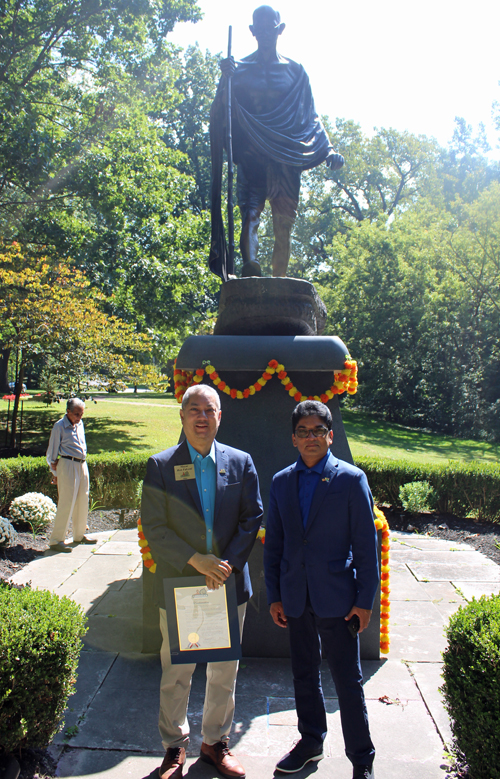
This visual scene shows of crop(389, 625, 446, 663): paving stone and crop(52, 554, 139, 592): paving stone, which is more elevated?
crop(389, 625, 446, 663): paving stone

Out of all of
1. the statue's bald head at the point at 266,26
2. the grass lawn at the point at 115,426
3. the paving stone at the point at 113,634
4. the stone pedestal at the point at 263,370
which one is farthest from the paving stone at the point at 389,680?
the grass lawn at the point at 115,426

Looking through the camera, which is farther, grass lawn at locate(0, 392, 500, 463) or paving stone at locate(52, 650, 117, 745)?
grass lawn at locate(0, 392, 500, 463)

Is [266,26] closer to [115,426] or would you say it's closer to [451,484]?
[451,484]

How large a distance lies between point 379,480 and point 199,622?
6.71 m

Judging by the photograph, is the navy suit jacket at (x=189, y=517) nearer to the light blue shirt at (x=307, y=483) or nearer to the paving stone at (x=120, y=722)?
the light blue shirt at (x=307, y=483)

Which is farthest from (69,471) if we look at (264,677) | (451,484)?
(451,484)

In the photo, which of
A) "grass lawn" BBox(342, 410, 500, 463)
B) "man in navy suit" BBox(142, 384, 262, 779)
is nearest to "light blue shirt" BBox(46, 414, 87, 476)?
"man in navy suit" BBox(142, 384, 262, 779)

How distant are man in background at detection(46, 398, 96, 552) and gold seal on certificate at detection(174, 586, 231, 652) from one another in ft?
14.5

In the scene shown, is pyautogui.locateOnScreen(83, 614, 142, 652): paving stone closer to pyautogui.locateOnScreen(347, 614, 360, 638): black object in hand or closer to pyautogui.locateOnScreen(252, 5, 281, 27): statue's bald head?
pyautogui.locateOnScreen(347, 614, 360, 638): black object in hand

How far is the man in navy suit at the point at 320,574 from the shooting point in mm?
2475

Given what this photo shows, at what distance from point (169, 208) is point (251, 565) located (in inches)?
576

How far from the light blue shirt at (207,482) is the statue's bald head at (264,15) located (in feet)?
14.8

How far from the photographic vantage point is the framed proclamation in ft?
8.09

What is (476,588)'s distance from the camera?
5.17 meters
